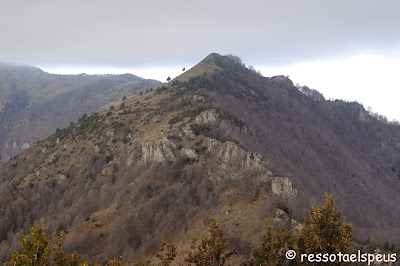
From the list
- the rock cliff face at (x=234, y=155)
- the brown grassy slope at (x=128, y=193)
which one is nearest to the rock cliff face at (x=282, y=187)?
the brown grassy slope at (x=128, y=193)

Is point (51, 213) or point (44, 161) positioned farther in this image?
point (44, 161)

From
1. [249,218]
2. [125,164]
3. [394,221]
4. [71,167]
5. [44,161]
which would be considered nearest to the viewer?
[249,218]

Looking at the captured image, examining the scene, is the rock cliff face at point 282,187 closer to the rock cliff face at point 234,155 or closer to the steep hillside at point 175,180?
the steep hillside at point 175,180

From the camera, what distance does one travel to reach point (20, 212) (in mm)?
82312

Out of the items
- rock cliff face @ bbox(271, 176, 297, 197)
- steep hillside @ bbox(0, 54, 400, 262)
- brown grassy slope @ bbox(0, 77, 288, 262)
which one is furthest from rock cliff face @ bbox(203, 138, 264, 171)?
rock cliff face @ bbox(271, 176, 297, 197)

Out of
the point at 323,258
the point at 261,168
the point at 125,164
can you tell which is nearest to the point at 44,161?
the point at 125,164

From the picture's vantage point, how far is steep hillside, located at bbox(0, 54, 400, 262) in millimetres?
62406

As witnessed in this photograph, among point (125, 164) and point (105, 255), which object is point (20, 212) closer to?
point (125, 164)

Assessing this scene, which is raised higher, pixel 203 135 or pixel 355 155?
pixel 203 135

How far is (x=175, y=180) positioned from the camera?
75125mm

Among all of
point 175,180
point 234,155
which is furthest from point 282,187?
point 175,180

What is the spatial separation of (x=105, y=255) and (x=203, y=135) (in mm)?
36361

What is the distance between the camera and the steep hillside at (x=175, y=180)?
62406mm

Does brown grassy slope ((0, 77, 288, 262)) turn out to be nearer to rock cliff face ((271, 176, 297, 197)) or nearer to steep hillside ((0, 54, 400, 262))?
steep hillside ((0, 54, 400, 262))
